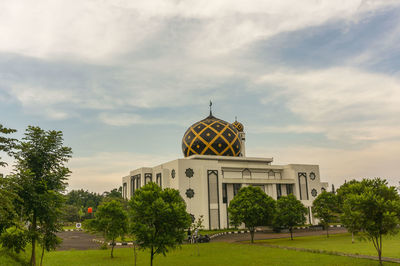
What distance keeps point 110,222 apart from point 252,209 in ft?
43.3

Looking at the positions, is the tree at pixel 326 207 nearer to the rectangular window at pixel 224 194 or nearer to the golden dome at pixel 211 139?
the rectangular window at pixel 224 194

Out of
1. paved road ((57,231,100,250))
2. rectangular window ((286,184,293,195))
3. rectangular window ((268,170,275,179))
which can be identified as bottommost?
paved road ((57,231,100,250))

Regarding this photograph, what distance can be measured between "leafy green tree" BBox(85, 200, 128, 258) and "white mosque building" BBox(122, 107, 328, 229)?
19192 mm

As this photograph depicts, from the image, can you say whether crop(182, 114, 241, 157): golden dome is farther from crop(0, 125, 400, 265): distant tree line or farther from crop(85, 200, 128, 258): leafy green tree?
crop(0, 125, 400, 265): distant tree line

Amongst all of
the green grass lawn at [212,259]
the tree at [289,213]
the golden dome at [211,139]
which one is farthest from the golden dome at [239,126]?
the green grass lawn at [212,259]

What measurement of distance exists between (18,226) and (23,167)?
2956mm

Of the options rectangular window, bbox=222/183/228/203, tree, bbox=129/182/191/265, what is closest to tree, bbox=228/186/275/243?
rectangular window, bbox=222/183/228/203

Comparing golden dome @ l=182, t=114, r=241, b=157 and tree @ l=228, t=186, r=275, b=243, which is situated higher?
golden dome @ l=182, t=114, r=241, b=157

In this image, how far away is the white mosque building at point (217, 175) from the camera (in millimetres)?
42625

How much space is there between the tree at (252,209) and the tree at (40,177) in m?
18.3

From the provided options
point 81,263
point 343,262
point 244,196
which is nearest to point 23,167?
point 81,263

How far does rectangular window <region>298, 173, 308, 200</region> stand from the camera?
48.3 metres

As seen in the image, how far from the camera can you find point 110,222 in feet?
74.6

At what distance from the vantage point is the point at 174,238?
54.2 feet
